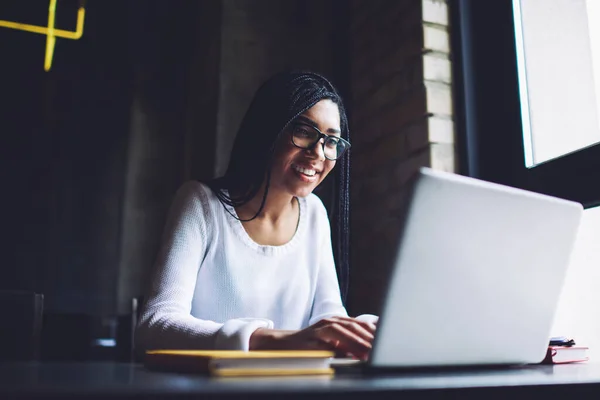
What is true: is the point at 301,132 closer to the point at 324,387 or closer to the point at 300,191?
the point at 300,191

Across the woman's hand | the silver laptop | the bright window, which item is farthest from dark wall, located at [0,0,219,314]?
the silver laptop

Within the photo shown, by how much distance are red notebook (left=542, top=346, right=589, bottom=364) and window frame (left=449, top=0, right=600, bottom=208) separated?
66cm

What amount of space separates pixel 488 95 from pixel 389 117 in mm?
338

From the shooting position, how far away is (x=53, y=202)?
10.1ft

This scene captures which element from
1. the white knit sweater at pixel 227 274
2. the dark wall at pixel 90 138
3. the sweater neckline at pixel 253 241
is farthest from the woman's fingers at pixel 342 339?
the dark wall at pixel 90 138

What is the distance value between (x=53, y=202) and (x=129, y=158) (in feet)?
1.56

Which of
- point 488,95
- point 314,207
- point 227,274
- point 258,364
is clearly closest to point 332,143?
point 314,207

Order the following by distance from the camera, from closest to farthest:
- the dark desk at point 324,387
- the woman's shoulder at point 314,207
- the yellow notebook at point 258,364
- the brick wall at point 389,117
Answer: the dark desk at point 324,387, the yellow notebook at point 258,364, the woman's shoulder at point 314,207, the brick wall at point 389,117

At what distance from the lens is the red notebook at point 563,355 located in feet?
3.38

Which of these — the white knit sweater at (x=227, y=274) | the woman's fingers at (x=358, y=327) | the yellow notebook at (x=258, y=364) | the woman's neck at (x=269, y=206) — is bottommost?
the yellow notebook at (x=258, y=364)

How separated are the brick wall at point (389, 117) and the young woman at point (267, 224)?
0.91ft

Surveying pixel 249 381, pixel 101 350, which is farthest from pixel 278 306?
pixel 101 350

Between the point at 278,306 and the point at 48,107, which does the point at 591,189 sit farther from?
the point at 48,107

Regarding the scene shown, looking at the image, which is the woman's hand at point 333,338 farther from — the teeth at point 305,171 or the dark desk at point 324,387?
the teeth at point 305,171
